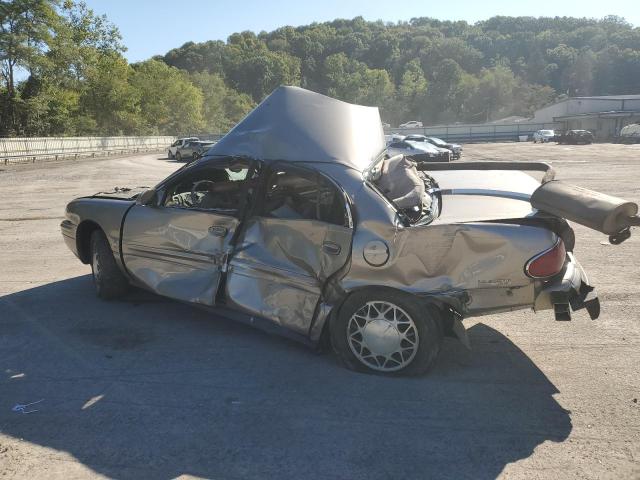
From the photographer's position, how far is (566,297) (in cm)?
354

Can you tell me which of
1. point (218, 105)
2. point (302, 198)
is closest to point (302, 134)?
point (302, 198)

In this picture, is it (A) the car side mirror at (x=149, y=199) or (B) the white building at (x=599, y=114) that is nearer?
(A) the car side mirror at (x=149, y=199)

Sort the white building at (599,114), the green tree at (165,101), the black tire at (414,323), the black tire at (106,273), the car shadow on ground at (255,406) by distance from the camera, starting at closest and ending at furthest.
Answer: the car shadow on ground at (255,406)
the black tire at (414,323)
the black tire at (106,273)
the white building at (599,114)
the green tree at (165,101)

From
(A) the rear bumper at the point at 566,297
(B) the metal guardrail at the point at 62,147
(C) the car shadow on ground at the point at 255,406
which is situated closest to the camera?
(C) the car shadow on ground at the point at 255,406

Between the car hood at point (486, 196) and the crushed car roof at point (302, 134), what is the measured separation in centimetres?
76

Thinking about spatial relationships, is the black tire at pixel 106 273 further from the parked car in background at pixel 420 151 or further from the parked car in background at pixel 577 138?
the parked car in background at pixel 577 138

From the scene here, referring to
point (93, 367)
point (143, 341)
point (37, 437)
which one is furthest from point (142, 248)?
point (37, 437)

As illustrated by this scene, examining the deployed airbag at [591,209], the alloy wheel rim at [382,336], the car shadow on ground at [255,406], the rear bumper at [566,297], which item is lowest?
the car shadow on ground at [255,406]

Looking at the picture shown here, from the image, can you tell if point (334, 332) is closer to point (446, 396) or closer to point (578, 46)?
point (446, 396)

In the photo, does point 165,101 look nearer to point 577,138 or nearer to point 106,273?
point 577,138

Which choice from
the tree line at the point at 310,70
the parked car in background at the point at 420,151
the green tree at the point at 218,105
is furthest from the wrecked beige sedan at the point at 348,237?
the green tree at the point at 218,105

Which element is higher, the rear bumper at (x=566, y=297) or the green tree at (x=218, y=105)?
the green tree at (x=218, y=105)

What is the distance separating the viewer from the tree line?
49094 millimetres

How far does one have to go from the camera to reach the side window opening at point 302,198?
4.00 metres
